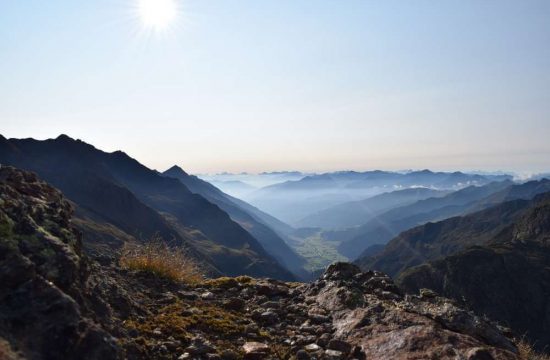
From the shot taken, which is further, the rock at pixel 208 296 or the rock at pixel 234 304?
the rock at pixel 208 296

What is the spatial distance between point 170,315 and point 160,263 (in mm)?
3407

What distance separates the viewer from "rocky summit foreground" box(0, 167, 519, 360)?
512 centimetres

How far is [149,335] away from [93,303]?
1.11 m

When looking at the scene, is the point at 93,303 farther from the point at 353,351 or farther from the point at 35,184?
the point at 353,351

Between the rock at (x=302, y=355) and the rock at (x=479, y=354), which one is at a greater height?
the rock at (x=479, y=354)

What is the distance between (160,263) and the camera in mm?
11391

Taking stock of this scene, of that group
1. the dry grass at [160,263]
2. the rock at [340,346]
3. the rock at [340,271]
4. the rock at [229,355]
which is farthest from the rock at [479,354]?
the dry grass at [160,263]

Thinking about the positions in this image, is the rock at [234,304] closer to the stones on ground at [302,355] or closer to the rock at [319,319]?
the rock at [319,319]

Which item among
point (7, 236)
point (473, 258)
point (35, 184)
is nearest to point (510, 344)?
point (7, 236)

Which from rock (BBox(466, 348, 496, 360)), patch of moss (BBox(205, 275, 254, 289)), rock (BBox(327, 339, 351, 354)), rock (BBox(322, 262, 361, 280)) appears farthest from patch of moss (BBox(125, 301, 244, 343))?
rock (BBox(466, 348, 496, 360))

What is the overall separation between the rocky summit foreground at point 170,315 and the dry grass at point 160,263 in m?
0.39

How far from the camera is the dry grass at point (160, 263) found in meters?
11.2

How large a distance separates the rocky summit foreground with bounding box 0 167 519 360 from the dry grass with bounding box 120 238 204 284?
0.39 m

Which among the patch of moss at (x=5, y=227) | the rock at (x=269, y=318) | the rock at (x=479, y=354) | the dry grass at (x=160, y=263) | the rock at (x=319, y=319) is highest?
the patch of moss at (x=5, y=227)
